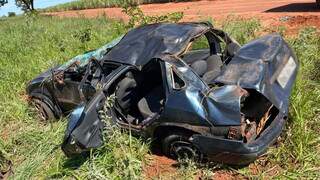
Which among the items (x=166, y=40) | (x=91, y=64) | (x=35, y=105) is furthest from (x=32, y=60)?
(x=166, y=40)

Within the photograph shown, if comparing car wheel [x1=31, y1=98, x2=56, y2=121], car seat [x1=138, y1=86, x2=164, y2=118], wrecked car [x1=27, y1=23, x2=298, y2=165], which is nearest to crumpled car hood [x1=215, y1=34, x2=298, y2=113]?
wrecked car [x1=27, y1=23, x2=298, y2=165]

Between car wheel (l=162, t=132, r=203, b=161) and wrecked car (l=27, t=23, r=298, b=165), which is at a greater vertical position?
wrecked car (l=27, t=23, r=298, b=165)

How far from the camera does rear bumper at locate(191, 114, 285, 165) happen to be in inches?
184

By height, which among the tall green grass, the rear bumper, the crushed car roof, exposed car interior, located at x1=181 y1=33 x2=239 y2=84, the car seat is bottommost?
the tall green grass

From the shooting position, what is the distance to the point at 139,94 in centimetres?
607

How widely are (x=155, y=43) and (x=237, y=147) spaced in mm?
2055

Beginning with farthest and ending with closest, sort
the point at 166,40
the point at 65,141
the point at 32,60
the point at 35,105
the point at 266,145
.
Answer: the point at 32,60 < the point at 35,105 < the point at 166,40 < the point at 65,141 < the point at 266,145

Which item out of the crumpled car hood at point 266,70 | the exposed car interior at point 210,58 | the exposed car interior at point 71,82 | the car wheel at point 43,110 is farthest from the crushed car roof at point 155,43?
the car wheel at point 43,110

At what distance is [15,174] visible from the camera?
595 centimetres

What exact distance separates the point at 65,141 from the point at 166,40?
1.93m

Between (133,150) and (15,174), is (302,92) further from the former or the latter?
(15,174)

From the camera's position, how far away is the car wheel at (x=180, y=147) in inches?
201

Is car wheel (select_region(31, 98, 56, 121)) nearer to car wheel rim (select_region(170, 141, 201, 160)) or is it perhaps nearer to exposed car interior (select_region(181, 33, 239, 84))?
exposed car interior (select_region(181, 33, 239, 84))

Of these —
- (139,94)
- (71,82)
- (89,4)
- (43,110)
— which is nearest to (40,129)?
(43,110)
